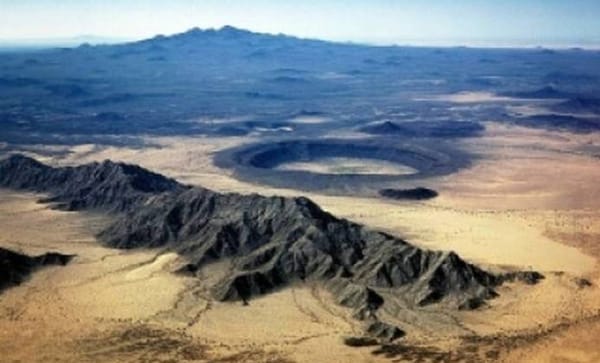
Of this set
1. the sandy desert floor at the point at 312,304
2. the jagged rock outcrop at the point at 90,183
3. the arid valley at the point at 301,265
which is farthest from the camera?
the jagged rock outcrop at the point at 90,183

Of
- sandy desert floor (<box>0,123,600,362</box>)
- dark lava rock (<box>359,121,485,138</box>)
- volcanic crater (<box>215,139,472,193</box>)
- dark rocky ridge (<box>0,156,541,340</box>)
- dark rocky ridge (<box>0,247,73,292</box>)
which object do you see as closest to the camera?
sandy desert floor (<box>0,123,600,362</box>)

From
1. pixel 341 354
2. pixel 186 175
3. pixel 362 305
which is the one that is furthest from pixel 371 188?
pixel 341 354

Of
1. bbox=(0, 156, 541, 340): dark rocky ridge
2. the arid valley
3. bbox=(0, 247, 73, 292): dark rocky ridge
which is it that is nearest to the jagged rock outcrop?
the arid valley

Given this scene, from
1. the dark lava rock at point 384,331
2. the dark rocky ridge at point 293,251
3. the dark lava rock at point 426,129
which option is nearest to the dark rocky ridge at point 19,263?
the dark rocky ridge at point 293,251

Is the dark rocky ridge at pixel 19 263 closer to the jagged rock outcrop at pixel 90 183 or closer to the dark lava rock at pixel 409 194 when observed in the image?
the jagged rock outcrop at pixel 90 183

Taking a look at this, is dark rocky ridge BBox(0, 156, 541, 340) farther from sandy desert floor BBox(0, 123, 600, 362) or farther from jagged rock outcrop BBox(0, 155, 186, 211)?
sandy desert floor BBox(0, 123, 600, 362)

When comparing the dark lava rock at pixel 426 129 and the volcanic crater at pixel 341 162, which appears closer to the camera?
the volcanic crater at pixel 341 162
